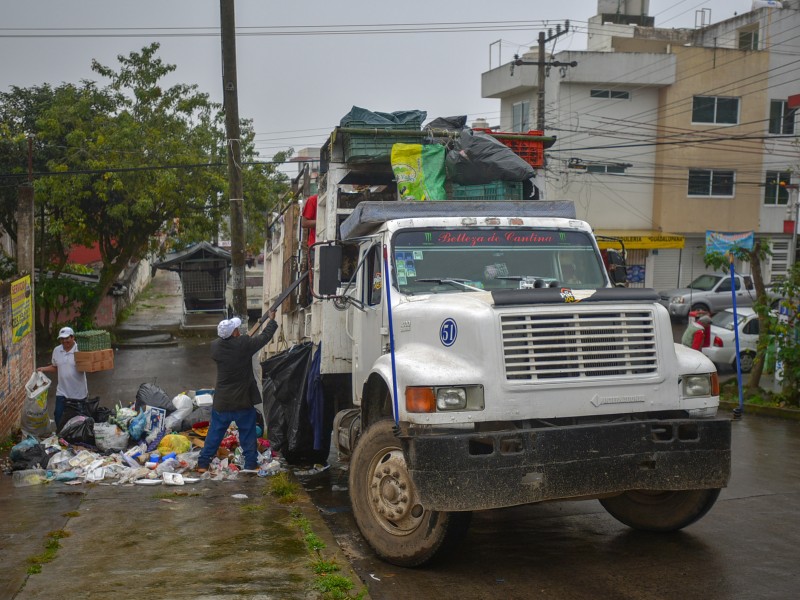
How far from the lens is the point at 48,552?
616 cm

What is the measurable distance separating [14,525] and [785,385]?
11.4 m

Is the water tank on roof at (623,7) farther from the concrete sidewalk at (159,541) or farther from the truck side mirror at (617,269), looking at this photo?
the concrete sidewalk at (159,541)

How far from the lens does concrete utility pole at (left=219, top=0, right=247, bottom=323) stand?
13.6 metres

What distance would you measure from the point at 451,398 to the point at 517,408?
1.45 ft

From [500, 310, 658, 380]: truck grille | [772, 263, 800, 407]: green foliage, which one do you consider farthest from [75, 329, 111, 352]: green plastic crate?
[772, 263, 800, 407]: green foliage

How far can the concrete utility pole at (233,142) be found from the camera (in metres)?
13.6

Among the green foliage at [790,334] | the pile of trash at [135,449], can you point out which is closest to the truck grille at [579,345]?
the pile of trash at [135,449]

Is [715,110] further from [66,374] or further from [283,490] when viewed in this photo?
[283,490]

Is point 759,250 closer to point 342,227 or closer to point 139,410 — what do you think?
point 342,227

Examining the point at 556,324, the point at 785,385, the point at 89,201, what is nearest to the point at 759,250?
the point at 785,385

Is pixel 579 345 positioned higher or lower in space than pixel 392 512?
higher

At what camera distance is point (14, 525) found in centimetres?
706

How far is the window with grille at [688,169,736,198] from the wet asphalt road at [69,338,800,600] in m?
26.9

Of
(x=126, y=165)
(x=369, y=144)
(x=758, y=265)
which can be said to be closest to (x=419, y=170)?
(x=369, y=144)
